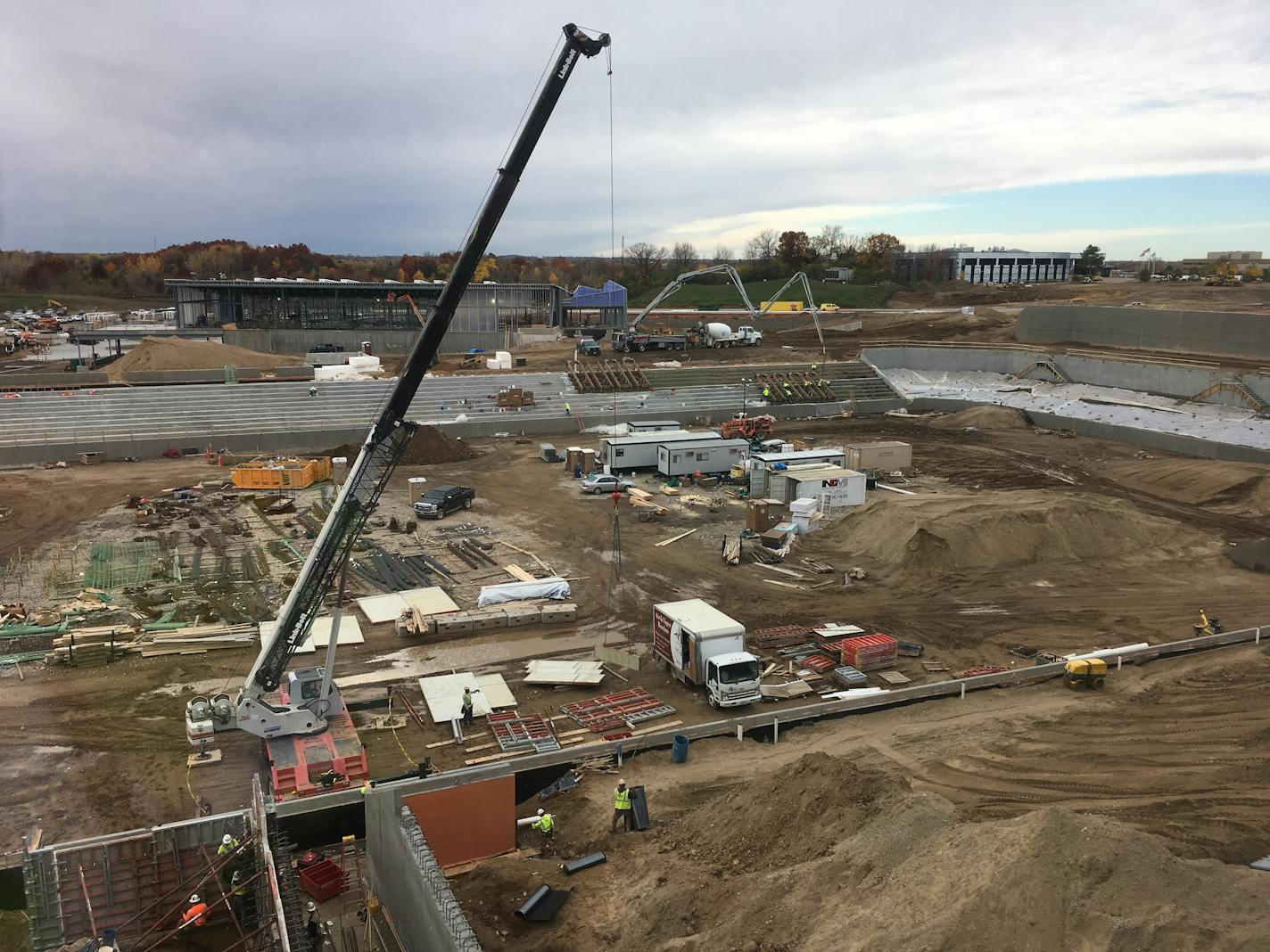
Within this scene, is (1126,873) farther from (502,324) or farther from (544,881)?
(502,324)

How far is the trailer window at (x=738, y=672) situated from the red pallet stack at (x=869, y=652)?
280cm

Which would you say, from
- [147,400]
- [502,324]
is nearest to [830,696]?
[147,400]

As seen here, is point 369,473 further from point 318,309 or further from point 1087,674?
point 318,309

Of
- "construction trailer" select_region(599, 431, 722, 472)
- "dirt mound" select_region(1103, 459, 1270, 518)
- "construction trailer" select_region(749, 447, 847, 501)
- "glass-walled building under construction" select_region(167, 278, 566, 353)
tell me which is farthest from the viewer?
"glass-walled building under construction" select_region(167, 278, 566, 353)

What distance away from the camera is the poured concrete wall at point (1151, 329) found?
48.6 meters

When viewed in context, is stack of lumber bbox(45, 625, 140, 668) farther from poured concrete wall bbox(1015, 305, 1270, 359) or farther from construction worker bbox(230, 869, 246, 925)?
poured concrete wall bbox(1015, 305, 1270, 359)

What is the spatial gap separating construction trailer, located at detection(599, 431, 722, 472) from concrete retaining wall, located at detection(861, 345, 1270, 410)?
88.3 ft

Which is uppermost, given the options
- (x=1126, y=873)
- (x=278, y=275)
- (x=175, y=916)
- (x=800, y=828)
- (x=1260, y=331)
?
(x=278, y=275)

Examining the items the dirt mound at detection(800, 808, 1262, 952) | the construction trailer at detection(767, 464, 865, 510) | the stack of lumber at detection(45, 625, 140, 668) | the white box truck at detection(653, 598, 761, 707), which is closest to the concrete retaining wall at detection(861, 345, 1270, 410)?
the construction trailer at detection(767, 464, 865, 510)

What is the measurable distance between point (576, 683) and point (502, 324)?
180 feet

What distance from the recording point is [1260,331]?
47688mm

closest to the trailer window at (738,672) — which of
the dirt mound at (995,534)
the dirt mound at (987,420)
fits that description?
the dirt mound at (995,534)

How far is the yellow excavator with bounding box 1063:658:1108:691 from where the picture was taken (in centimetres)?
1727

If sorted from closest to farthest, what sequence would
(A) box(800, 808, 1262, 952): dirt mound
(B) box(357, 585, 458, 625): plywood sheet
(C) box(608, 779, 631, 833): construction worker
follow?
(A) box(800, 808, 1262, 952): dirt mound, (C) box(608, 779, 631, 833): construction worker, (B) box(357, 585, 458, 625): plywood sheet
